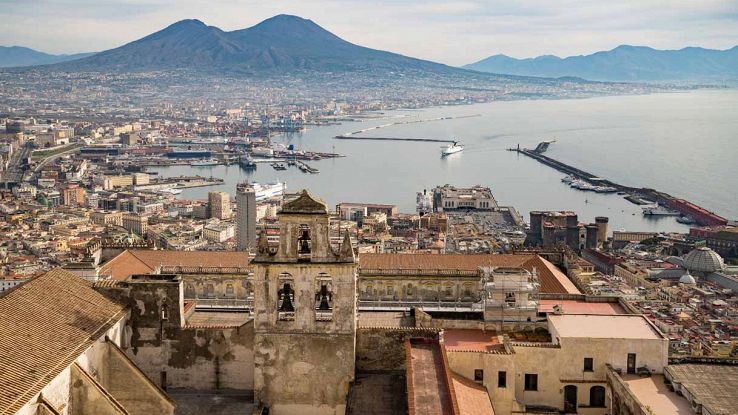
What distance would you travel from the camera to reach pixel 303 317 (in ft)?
46.1

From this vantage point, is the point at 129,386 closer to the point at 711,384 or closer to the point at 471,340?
the point at 471,340

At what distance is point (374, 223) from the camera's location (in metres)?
63.9

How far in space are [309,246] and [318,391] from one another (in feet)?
7.61

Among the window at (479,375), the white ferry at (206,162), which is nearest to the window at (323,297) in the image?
the window at (479,375)

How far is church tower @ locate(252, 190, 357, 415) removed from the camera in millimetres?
13930

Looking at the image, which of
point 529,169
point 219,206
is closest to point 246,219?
point 219,206

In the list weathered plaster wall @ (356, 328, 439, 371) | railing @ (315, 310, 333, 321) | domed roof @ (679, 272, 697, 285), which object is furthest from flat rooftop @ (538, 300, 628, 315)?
domed roof @ (679, 272, 697, 285)

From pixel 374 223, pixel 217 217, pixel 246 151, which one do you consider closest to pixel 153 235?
pixel 217 217

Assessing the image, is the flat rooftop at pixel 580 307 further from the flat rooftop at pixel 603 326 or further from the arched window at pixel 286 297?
the arched window at pixel 286 297

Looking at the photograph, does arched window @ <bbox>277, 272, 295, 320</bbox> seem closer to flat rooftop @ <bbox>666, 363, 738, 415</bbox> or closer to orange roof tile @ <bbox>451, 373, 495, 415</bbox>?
orange roof tile @ <bbox>451, 373, 495, 415</bbox>

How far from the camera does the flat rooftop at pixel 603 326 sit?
15.9 m

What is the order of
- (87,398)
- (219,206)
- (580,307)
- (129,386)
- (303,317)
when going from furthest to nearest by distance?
(219,206), (580,307), (303,317), (129,386), (87,398)

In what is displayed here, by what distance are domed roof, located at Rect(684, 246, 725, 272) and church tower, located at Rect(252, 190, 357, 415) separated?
42265 mm

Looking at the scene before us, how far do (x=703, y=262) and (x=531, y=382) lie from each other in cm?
3965
